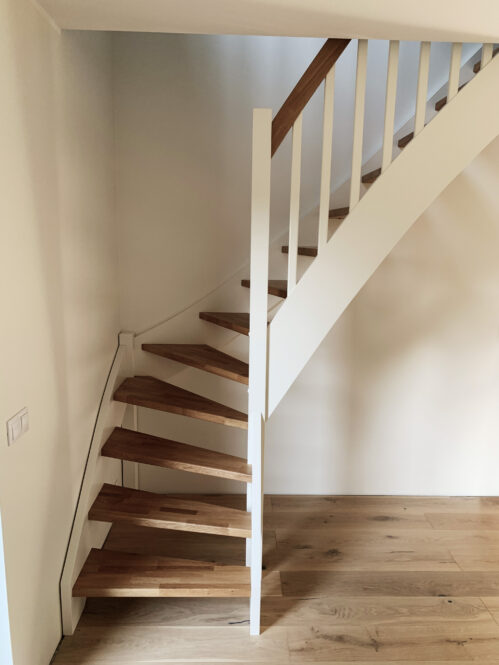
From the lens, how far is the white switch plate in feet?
5.17

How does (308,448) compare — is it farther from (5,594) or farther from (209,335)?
(5,594)

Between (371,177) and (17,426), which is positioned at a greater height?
(371,177)

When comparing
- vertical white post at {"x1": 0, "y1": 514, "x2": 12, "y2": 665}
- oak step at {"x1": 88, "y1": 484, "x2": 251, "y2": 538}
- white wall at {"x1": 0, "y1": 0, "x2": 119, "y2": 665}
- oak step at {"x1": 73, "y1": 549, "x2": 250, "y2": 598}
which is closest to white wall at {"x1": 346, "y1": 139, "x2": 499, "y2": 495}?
oak step at {"x1": 88, "y1": 484, "x2": 251, "y2": 538}

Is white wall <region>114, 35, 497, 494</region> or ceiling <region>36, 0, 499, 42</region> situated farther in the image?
white wall <region>114, 35, 497, 494</region>

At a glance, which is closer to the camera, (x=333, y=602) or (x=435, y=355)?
(x=333, y=602)

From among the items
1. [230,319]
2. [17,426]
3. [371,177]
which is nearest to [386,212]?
[371,177]

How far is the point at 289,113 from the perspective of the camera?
2.05m

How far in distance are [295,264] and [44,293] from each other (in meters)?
0.99

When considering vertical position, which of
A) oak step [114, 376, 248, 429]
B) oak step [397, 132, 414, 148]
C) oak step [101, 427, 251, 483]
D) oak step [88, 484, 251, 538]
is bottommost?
oak step [88, 484, 251, 538]

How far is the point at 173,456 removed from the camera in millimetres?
2484

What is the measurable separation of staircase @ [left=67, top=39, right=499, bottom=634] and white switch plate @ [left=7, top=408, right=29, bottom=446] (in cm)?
80

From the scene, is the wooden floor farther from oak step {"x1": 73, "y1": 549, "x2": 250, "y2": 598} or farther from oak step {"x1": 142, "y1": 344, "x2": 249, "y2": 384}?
oak step {"x1": 142, "y1": 344, "x2": 249, "y2": 384}

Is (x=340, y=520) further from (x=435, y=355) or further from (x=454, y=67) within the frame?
(x=454, y=67)

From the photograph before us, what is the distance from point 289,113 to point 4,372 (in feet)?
4.76
